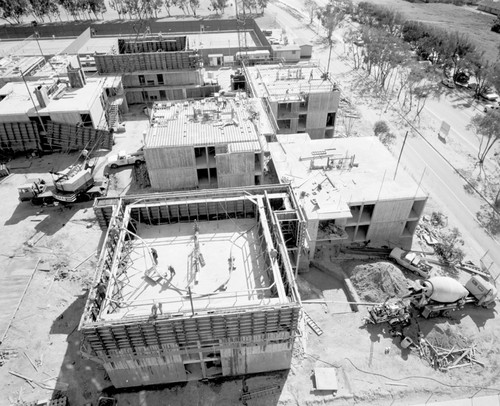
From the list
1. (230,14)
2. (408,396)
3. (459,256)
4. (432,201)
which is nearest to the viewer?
(408,396)

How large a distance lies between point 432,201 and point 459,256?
10351mm

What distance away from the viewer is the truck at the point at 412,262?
35.4 meters

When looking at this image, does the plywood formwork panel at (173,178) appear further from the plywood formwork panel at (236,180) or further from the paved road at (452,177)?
the paved road at (452,177)

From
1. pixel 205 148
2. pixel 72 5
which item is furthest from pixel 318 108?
pixel 72 5

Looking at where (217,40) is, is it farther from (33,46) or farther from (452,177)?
(452,177)

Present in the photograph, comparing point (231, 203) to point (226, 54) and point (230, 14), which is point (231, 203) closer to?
point (226, 54)

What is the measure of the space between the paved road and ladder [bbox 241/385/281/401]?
25.9 metres

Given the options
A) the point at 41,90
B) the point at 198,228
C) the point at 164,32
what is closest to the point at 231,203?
the point at 198,228

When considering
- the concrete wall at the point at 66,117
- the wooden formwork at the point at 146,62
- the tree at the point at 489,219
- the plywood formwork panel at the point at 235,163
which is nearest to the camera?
the plywood formwork panel at the point at 235,163

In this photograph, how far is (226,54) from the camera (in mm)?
78438

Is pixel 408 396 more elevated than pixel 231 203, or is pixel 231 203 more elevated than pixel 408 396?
pixel 231 203

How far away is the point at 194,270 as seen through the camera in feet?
89.8

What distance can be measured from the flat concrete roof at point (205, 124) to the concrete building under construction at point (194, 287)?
11.4 m

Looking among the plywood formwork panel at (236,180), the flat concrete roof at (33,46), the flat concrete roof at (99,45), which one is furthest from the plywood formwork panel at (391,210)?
the flat concrete roof at (33,46)
